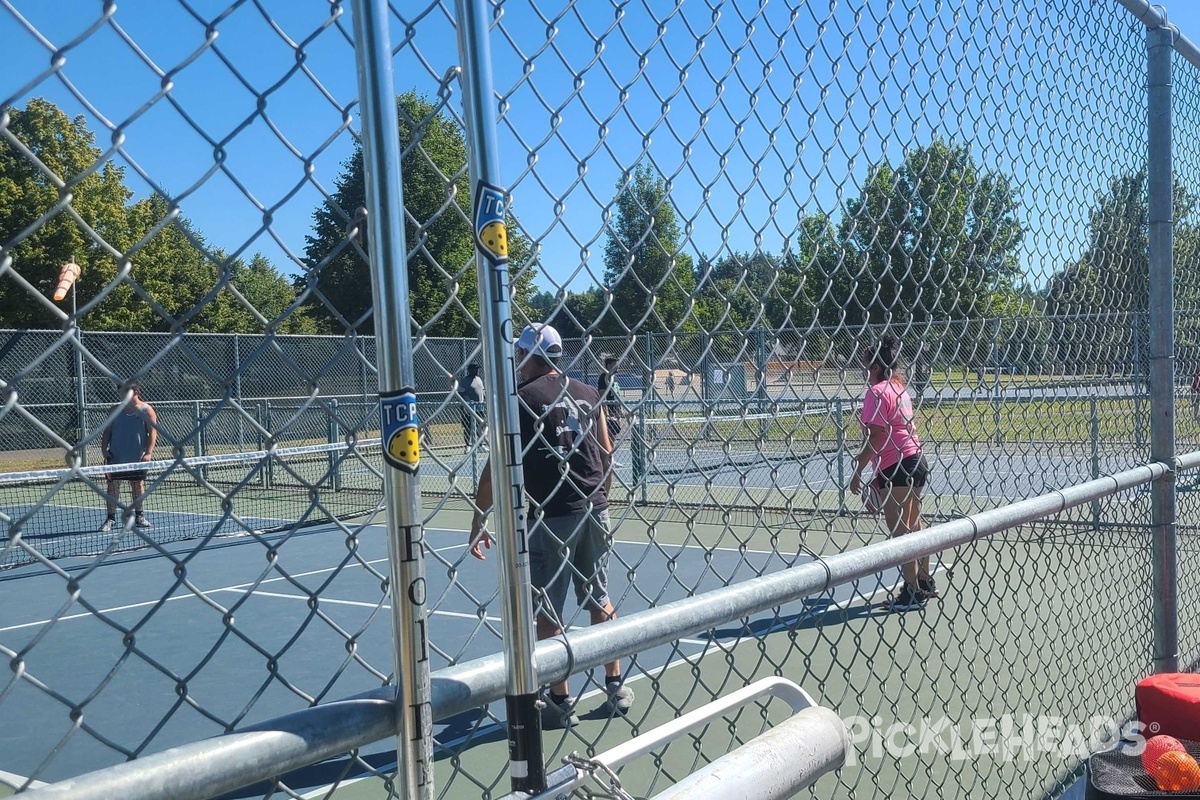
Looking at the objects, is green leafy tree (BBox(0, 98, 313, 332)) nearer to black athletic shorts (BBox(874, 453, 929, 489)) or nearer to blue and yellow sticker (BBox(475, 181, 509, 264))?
blue and yellow sticker (BBox(475, 181, 509, 264))

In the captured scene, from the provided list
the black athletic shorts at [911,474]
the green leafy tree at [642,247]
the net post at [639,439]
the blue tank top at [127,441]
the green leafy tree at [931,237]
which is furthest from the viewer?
the blue tank top at [127,441]

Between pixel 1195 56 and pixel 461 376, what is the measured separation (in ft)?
12.5

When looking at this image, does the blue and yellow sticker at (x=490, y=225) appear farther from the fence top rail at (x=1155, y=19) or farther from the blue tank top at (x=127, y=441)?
the blue tank top at (x=127, y=441)

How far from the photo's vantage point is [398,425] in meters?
1.22

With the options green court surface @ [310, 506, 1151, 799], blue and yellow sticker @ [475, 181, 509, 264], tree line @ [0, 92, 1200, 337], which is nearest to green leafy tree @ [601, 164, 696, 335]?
tree line @ [0, 92, 1200, 337]

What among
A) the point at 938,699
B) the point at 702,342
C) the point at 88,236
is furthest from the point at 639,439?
the point at 938,699

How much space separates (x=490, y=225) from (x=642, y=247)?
28.8 inches

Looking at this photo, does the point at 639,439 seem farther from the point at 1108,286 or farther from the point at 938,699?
the point at 938,699

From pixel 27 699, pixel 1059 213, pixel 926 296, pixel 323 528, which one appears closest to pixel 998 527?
pixel 926 296

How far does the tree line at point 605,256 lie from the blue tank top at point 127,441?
880 centimetres

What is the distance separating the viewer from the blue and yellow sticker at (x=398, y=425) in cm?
121

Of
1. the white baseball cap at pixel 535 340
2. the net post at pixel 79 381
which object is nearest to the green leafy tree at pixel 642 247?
the white baseball cap at pixel 535 340

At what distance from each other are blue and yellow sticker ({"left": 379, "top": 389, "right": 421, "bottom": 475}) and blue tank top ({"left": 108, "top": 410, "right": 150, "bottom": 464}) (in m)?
11.3

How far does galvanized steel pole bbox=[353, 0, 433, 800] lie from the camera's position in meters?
1.19
